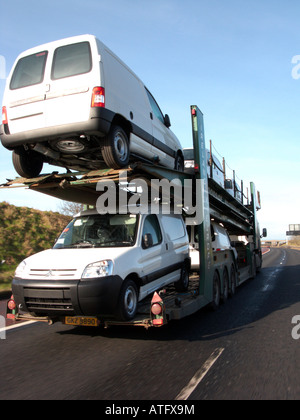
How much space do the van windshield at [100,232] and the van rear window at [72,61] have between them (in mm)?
2377

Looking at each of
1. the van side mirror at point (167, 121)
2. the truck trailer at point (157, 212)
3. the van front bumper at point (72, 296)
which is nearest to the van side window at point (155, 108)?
the van side mirror at point (167, 121)

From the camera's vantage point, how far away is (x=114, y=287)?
4727mm

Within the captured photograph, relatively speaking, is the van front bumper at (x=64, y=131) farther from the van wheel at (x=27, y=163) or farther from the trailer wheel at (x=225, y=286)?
the trailer wheel at (x=225, y=286)

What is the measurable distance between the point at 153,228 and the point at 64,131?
231 cm

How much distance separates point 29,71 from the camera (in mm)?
5605

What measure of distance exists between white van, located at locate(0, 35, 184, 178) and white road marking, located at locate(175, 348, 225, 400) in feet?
9.87

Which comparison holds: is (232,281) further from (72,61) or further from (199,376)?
(72,61)

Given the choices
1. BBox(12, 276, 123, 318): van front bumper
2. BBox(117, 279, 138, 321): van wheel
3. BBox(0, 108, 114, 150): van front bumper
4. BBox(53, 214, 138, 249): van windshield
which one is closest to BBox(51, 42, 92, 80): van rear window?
BBox(0, 108, 114, 150): van front bumper

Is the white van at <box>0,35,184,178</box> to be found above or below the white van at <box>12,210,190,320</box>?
above

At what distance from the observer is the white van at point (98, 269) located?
4699 mm

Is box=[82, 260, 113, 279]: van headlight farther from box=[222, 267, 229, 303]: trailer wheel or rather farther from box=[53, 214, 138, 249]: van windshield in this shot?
box=[222, 267, 229, 303]: trailer wheel

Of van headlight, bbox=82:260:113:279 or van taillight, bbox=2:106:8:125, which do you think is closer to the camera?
van headlight, bbox=82:260:113:279

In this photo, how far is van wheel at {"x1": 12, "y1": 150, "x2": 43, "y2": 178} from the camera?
598 centimetres

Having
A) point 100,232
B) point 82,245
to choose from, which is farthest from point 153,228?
point 82,245
